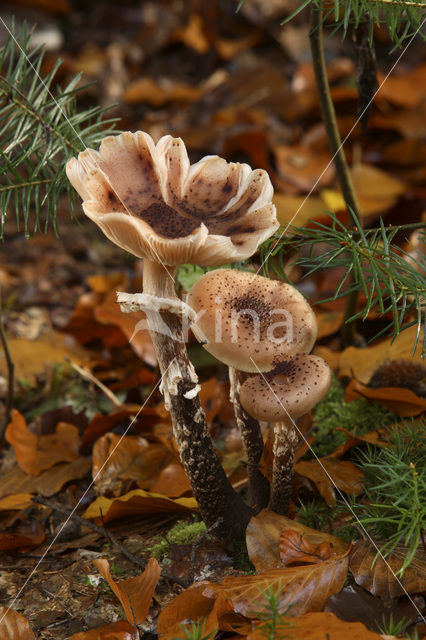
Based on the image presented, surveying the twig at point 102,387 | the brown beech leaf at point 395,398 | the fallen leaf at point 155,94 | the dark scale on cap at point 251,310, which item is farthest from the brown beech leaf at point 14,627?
the fallen leaf at point 155,94

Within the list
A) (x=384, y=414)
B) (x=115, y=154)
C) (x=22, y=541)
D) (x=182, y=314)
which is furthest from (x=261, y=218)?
(x=22, y=541)

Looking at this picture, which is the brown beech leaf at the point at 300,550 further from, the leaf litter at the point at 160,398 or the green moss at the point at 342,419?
the green moss at the point at 342,419

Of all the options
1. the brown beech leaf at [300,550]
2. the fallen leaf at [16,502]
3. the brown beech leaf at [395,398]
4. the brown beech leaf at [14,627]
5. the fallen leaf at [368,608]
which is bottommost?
the fallen leaf at [16,502]

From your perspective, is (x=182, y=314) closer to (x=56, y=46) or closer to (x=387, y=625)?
(x=387, y=625)

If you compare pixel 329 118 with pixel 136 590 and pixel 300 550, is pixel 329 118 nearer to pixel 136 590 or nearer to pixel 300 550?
pixel 300 550

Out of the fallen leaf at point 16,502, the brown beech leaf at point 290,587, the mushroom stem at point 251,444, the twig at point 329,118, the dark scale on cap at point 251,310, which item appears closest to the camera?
the brown beech leaf at point 290,587

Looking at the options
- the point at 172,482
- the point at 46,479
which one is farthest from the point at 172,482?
the point at 46,479
